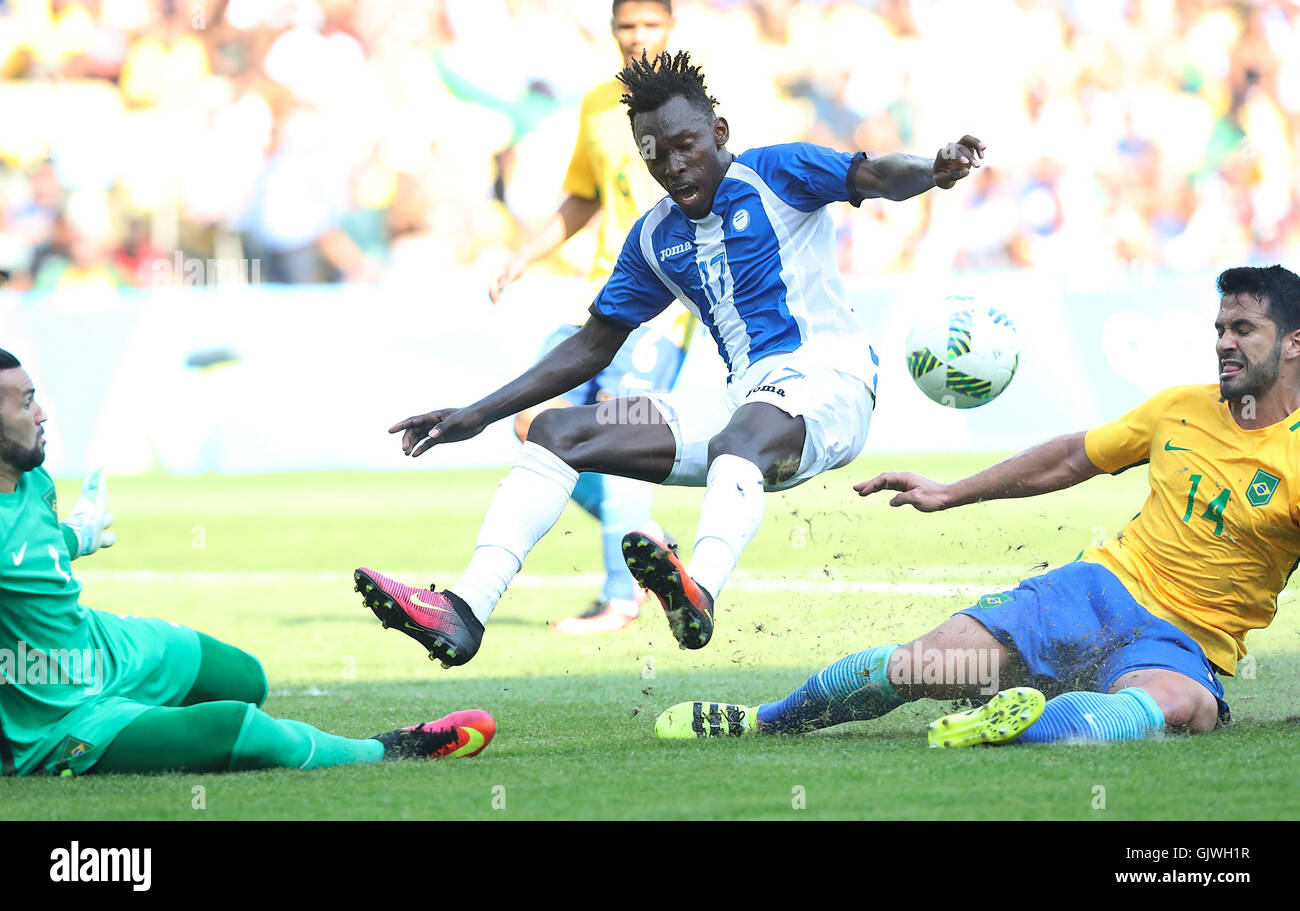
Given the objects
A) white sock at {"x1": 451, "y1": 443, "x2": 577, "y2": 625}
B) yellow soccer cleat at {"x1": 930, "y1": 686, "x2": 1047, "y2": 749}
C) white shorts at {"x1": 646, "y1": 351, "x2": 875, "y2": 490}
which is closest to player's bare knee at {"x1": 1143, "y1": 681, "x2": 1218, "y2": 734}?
yellow soccer cleat at {"x1": 930, "y1": 686, "x2": 1047, "y2": 749}

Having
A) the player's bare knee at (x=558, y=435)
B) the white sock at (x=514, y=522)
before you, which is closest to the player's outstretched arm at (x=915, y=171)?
the player's bare knee at (x=558, y=435)

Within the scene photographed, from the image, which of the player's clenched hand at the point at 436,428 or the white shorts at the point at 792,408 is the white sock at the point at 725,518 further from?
the player's clenched hand at the point at 436,428

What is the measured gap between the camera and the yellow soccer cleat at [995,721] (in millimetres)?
4441

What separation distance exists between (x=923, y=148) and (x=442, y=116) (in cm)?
492

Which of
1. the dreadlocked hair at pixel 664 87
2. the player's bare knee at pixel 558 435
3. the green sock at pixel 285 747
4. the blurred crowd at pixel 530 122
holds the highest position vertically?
the blurred crowd at pixel 530 122

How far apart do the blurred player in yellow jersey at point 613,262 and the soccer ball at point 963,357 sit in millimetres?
2339

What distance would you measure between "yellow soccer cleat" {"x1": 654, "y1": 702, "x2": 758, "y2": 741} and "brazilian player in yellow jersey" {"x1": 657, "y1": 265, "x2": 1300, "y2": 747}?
2cm

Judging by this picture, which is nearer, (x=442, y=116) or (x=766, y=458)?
(x=766, y=458)

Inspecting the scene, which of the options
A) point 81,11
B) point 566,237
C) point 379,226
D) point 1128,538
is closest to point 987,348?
point 1128,538

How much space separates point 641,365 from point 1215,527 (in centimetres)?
378

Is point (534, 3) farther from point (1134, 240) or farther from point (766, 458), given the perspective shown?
point (766, 458)

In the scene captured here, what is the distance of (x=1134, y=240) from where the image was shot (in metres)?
16.5

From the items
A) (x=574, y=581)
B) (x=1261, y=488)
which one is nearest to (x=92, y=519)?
(x=1261, y=488)

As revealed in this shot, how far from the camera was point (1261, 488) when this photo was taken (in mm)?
4754
